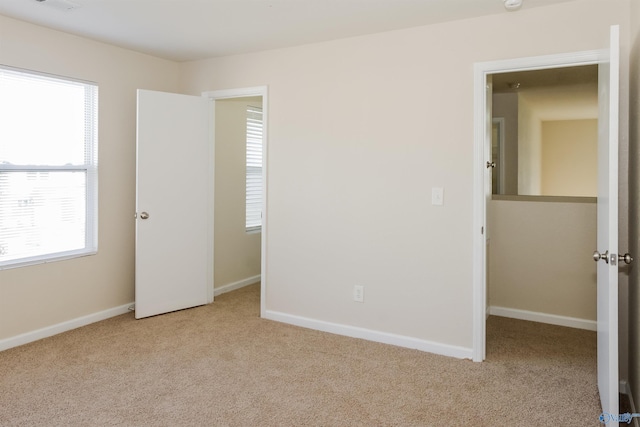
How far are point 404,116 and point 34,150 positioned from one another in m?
2.83

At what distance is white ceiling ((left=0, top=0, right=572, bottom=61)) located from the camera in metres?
3.02

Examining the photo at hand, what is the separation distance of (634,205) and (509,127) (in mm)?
2544

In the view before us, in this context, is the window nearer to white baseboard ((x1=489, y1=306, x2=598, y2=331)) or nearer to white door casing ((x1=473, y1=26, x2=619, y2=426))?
white door casing ((x1=473, y1=26, x2=619, y2=426))

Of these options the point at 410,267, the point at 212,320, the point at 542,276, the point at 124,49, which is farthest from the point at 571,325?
the point at 124,49

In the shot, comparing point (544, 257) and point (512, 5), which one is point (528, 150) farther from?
point (512, 5)

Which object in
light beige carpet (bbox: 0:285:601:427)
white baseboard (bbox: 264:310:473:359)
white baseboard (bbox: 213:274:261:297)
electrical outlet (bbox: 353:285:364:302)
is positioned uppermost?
Result: electrical outlet (bbox: 353:285:364:302)

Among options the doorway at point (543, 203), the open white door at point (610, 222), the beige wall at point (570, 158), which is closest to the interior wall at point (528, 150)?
the doorway at point (543, 203)

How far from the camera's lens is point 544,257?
14.0ft

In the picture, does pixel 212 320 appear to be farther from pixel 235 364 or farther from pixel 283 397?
pixel 283 397

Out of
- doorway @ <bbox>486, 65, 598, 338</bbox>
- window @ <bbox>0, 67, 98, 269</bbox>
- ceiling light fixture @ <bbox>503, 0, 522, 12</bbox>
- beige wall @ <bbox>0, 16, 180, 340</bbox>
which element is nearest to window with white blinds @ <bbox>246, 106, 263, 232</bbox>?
beige wall @ <bbox>0, 16, 180, 340</bbox>

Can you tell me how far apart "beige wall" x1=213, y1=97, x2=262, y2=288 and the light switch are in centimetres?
248

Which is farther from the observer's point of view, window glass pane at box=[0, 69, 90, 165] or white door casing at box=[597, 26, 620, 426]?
window glass pane at box=[0, 69, 90, 165]

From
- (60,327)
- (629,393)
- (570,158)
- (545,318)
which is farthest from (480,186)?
(60,327)

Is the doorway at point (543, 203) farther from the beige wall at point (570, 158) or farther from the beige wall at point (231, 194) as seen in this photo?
the beige wall at point (231, 194)
